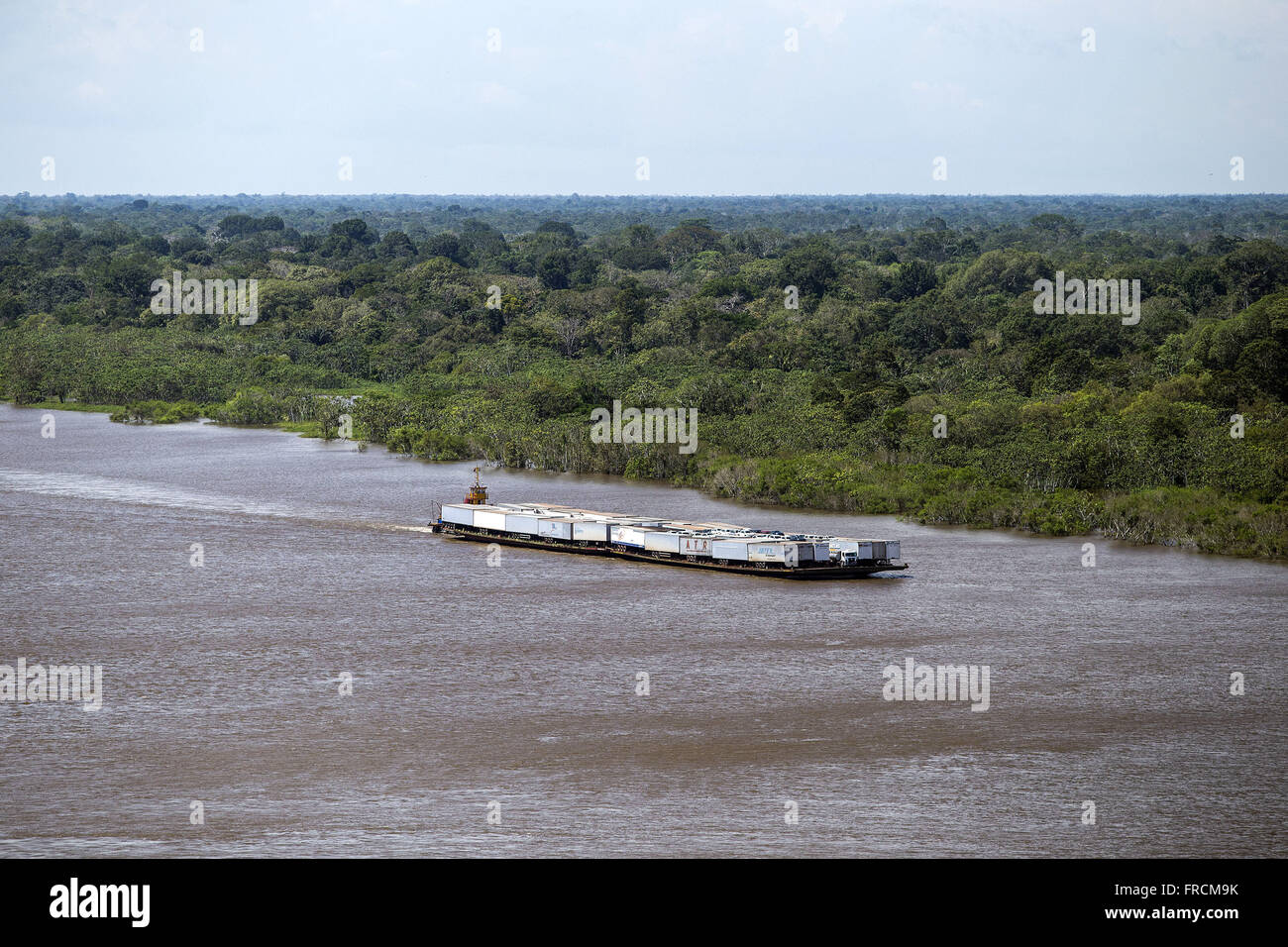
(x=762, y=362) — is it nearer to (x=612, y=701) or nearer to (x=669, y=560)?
(x=669, y=560)

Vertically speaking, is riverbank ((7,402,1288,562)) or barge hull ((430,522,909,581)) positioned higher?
riverbank ((7,402,1288,562))

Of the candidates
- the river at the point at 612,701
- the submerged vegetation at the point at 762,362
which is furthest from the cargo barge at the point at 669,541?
the submerged vegetation at the point at 762,362

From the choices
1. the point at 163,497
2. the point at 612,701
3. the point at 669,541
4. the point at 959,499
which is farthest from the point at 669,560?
the point at 163,497

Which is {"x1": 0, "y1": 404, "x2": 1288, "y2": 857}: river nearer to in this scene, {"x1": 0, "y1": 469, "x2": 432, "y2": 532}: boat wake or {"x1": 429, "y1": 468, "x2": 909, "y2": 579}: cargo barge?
{"x1": 429, "y1": 468, "x2": 909, "y2": 579}: cargo barge

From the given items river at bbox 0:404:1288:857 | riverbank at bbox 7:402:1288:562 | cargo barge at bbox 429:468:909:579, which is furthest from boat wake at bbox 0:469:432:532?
riverbank at bbox 7:402:1288:562

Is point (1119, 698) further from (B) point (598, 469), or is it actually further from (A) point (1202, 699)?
(B) point (598, 469)

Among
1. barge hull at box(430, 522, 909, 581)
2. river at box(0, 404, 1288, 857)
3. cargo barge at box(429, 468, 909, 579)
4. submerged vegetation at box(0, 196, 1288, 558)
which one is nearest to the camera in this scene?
river at box(0, 404, 1288, 857)
